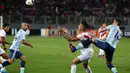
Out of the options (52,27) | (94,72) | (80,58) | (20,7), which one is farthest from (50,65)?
(20,7)

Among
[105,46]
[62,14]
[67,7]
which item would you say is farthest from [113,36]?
[67,7]

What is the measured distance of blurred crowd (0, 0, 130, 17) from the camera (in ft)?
187

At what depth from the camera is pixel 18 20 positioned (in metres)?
56.4

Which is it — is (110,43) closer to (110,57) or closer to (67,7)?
(110,57)

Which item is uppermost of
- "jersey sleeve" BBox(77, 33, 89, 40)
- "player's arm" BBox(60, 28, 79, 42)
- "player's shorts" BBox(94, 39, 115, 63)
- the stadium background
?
"player's arm" BBox(60, 28, 79, 42)

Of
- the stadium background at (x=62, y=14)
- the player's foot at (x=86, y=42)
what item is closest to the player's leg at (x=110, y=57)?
the player's foot at (x=86, y=42)

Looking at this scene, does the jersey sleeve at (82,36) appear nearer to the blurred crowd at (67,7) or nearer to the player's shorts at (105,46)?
the player's shorts at (105,46)

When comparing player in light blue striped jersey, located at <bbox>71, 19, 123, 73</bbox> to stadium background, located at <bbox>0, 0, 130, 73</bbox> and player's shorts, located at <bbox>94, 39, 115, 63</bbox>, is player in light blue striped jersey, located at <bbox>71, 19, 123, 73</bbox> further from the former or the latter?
stadium background, located at <bbox>0, 0, 130, 73</bbox>

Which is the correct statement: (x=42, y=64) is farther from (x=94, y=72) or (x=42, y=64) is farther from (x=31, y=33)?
(x=31, y=33)

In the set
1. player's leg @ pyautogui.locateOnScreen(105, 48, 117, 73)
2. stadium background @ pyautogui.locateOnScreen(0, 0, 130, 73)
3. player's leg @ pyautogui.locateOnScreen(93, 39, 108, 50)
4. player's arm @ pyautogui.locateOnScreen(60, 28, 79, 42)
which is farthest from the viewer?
stadium background @ pyautogui.locateOnScreen(0, 0, 130, 73)

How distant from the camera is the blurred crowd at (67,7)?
5703 centimetres

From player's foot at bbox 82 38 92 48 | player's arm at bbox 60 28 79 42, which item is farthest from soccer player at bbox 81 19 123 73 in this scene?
player's arm at bbox 60 28 79 42

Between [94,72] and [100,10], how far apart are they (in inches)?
1577

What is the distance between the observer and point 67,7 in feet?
192
